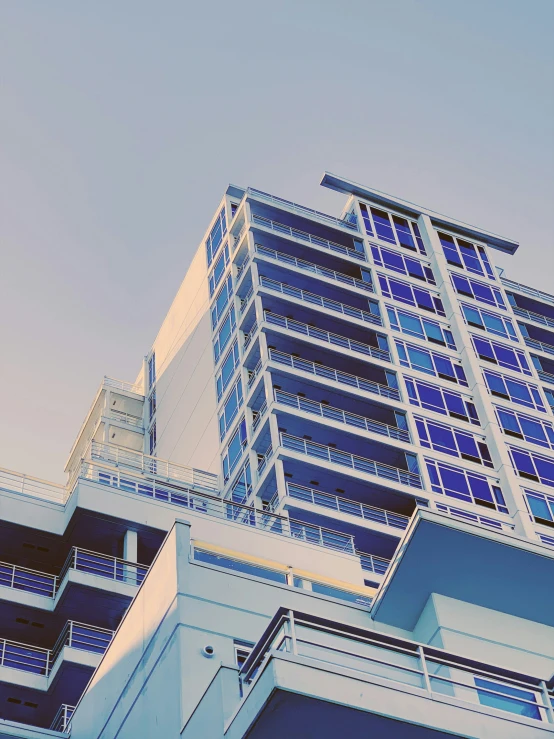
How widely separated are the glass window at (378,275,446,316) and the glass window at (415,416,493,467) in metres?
9.08

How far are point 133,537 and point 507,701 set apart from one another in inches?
841

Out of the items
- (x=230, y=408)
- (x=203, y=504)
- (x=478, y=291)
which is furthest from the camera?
(x=478, y=291)

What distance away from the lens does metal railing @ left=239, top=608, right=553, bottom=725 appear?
38.4 feet

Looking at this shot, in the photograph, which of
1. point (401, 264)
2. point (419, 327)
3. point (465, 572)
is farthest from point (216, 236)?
point (465, 572)

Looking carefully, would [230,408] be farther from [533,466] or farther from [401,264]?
[401,264]

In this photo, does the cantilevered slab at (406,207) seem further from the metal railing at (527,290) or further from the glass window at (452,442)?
the glass window at (452,442)

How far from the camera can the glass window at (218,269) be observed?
54.8 meters

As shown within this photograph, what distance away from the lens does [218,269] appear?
55.7 m

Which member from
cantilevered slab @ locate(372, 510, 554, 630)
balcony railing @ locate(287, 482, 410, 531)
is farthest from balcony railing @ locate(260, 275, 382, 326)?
cantilevered slab @ locate(372, 510, 554, 630)

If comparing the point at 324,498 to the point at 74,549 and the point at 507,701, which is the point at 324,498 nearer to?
the point at 74,549

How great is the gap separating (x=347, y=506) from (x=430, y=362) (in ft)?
37.4

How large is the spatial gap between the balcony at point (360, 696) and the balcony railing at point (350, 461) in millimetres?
30251

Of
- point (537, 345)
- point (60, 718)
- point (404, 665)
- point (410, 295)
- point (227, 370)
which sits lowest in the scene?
point (404, 665)

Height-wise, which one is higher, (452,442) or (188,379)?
(188,379)
